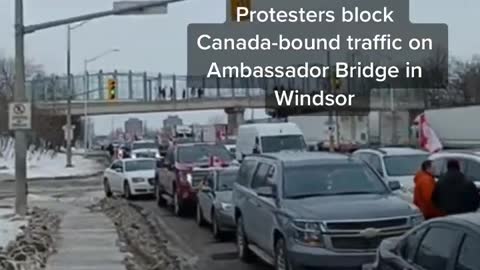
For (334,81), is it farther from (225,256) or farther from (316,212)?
(316,212)

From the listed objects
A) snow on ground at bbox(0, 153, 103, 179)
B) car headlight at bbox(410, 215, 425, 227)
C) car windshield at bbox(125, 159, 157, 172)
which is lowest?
snow on ground at bbox(0, 153, 103, 179)

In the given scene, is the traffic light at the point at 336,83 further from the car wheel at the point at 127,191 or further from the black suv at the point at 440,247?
the black suv at the point at 440,247

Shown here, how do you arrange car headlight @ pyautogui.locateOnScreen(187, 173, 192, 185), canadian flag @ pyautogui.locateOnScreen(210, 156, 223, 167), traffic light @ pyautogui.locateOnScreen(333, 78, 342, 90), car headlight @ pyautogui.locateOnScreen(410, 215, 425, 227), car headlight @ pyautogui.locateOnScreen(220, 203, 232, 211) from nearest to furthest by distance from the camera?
car headlight @ pyautogui.locateOnScreen(410, 215, 425, 227) < car headlight @ pyautogui.locateOnScreen(220, 203, 232, 211) < car headlight @ pyautogui.locateOnScreen(187, 173, 192, 185) < canadian flag @ pyautogui.locateOnScreen(210, 156, 223, 167) < traffic light @ pyautogui.locateOnScreen(333, 78, 342, 90)

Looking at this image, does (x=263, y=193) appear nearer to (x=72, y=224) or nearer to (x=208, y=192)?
(x=208, y=192)

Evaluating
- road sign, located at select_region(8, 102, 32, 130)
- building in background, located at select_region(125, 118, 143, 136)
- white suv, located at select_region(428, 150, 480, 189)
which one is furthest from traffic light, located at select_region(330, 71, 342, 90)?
building in background, located at select_region(125, 118, 143, 136)

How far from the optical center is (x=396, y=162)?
2159 centimetres

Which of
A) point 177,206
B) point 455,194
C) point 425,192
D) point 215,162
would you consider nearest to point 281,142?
point 215,162

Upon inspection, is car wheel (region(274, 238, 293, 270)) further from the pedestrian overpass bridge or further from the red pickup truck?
the pedestrian overpass bridge

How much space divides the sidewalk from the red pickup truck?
105 inches

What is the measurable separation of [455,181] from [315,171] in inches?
79.9

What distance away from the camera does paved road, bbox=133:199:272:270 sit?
15470mm

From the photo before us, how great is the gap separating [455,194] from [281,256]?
295cm

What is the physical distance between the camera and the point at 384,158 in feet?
71.0

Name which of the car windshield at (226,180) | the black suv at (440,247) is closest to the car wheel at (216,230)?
the car windshield at (226,180)
